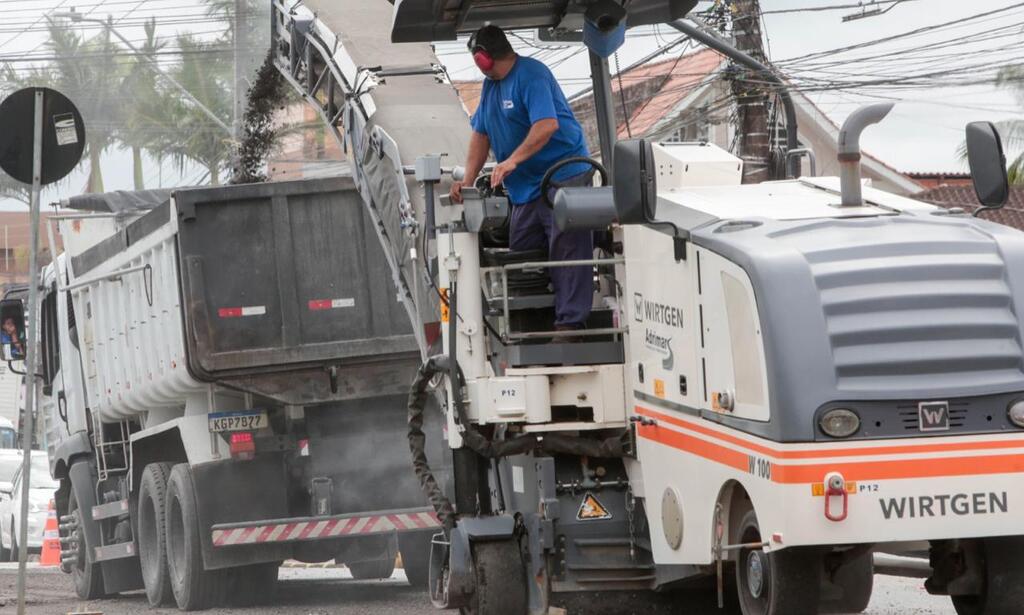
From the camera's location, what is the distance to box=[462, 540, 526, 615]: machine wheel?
8.14 meters

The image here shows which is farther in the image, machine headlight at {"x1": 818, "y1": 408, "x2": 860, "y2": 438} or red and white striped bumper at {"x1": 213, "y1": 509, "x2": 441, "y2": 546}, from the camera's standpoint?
red and white striped bumper at {"x1": 213, "y1": 509, "x2": 441, "y2": 546}

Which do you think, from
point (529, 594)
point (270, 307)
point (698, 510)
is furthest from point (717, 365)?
point (270, 307)

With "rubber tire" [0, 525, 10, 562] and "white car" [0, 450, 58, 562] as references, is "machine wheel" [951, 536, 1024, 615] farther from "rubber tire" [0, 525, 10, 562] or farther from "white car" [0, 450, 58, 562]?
"rubber tire" [0, 525, 10, 562]

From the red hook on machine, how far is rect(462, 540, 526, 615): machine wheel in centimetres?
237

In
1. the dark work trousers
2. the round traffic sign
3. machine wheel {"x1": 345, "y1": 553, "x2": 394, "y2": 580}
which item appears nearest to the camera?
the dark work trousers

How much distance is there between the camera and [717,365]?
6703 millimetres

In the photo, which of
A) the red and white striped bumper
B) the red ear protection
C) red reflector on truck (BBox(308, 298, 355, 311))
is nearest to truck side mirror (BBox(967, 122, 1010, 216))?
the red ear protection

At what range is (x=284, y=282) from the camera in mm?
12500

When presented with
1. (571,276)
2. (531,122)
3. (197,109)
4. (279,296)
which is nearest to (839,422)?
(571,276)

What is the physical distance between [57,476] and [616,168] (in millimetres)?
11436

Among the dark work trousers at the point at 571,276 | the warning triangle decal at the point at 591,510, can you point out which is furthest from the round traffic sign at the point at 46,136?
the warning triangle decal at the point at 591,510

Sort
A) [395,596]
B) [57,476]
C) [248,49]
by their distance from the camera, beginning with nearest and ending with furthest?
1. [395,596]
2. [57,476]
3. [248,49]

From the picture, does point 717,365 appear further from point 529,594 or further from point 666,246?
point 529,594

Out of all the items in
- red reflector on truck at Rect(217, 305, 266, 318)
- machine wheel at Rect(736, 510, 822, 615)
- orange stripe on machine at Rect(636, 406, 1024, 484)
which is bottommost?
machine wheel at Rect(736, 510, 822, 615)
